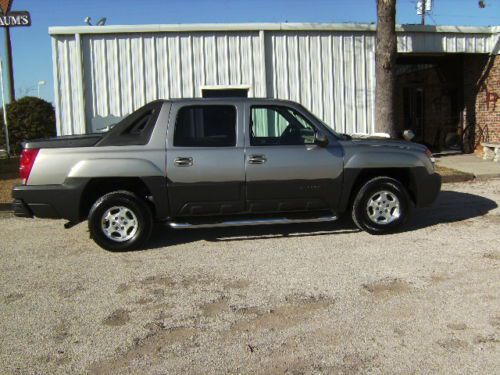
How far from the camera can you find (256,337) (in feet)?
12.7

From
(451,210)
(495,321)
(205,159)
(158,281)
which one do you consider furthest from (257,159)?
(451,210)

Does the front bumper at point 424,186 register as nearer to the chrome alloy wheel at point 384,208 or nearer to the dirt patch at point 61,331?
the chrome alloy wheel at point 384,208

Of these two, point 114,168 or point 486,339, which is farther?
point 114,168

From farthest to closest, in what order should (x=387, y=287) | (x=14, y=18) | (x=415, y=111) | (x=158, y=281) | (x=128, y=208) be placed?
(x=415, y=111) < (x=14, y=18) < (x=128, y=208) < (x=158, y=281) < (x=387, y=287)

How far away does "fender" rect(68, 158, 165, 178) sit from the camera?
6094mm

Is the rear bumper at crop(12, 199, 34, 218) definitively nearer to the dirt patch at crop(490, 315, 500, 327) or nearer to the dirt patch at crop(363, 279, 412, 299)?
the dirt patch at crop(363, 279, 412, 299)

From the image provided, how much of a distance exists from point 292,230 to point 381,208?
3.99ft

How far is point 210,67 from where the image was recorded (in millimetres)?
12789

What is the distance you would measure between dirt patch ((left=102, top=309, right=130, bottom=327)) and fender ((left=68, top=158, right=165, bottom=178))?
210 cm

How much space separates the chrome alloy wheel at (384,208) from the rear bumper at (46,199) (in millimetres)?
3595

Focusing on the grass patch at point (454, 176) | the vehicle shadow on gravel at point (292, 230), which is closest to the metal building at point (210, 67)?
the grass patch at point (454, 176)

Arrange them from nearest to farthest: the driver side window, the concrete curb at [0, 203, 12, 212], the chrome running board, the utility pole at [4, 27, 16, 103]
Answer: the chrome running board, the driver side window, the concrete curb at [0, 203, 12, 212], the utility pole at [4, 27, 16, 103]

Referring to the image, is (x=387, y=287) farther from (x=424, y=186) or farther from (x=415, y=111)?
(x=415, y=111)

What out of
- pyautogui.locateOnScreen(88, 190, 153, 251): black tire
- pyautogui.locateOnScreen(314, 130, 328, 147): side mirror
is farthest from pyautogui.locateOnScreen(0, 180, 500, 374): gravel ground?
pyautogui.locateOnScreen(314, 130, 328, 147): side mirror
